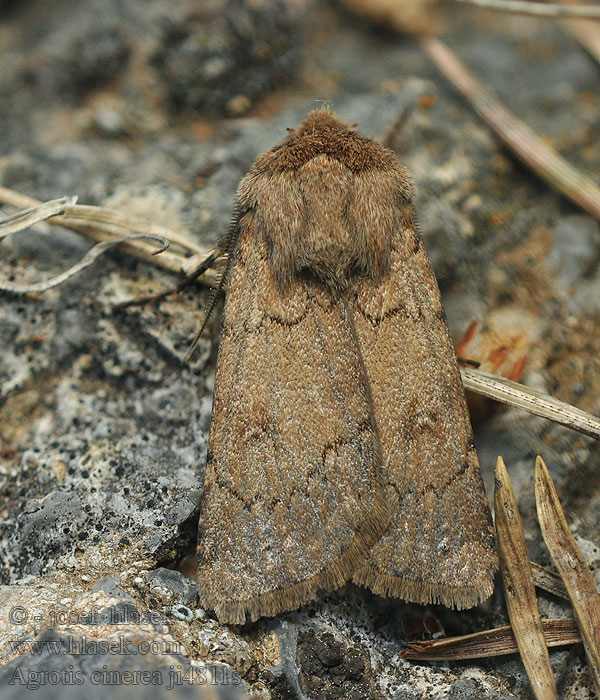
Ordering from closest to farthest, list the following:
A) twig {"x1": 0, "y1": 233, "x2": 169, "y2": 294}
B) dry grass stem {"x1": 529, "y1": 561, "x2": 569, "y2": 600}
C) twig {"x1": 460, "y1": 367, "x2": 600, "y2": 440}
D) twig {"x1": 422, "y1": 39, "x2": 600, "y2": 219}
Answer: dry grass stem {"x1": 529, "y1": 561, "x2": 569, "y2": 600}
twig {"x1": 460, "y1": 367, "x2": 600, "y2": 440}
twig {"x1": 0, "y1": 233, "x2": 169, "y2": 294}
twig {"x1": 422, "y1": 39, "x2": 600, "y2": 219}

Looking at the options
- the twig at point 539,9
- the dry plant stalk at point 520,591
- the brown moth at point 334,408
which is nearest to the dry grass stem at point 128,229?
the brown moth at point 334,408

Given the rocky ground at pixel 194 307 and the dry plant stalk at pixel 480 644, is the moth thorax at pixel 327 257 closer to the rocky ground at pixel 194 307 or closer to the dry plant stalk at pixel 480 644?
the rocky ground at pixel 194 307

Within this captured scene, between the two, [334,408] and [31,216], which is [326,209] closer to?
[334,408]

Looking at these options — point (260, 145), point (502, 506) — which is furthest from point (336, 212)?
point (502, 506)

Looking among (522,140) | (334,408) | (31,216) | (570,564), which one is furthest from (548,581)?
(31,216)

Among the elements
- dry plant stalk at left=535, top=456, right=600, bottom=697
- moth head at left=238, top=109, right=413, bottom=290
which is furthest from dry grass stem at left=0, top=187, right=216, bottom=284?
dry plant stalk at left=535, top=456, right=600, bottom=697

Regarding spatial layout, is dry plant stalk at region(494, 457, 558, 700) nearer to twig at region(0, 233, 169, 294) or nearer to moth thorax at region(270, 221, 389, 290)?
moth thorax at region(270, 221, 389, 290)
